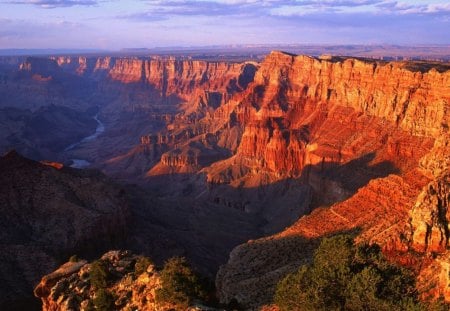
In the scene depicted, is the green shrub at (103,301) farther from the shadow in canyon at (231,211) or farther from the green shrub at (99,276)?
the shadow in canyon at (231,211)

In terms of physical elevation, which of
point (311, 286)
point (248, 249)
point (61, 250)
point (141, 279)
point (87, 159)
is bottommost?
point (87, 159)

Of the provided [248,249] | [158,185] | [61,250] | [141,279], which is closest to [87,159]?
[158,185]

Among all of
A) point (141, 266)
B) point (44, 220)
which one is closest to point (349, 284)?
point (141, 266)

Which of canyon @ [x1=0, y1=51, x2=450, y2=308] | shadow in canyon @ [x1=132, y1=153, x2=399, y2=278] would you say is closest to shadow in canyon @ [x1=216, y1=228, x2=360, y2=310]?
canyon @ [x1=0, y1=51, x2=450, y2=308]

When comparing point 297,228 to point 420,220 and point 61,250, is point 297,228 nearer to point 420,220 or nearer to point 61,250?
point 420,220

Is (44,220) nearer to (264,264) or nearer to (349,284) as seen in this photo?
(264,264)

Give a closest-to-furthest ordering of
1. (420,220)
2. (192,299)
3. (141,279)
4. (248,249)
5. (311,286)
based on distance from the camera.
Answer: (311,286), (192,299), (141,279), (420,220), (248,249)

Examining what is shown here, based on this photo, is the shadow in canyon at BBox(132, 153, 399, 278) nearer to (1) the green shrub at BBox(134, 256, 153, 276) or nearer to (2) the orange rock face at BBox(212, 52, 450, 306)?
(2) the orange rock face at BBox(212, 52, 450, 306)
